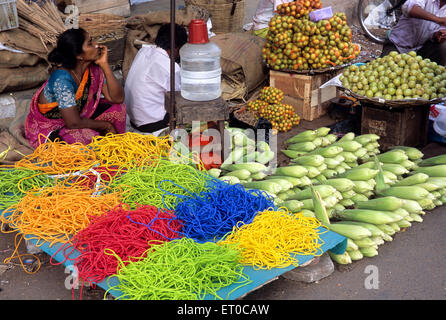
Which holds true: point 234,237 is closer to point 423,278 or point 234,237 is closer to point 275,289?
point 275,289

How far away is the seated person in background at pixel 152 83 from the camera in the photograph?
477cm

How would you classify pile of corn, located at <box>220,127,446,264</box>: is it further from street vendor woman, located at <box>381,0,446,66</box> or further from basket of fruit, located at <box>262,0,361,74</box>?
street vendor woman, located at <box>381,0,446,66</box>

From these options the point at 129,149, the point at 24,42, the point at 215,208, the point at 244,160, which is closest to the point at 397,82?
the point at 244,160

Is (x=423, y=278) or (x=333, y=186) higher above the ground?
(x=333, y=186)

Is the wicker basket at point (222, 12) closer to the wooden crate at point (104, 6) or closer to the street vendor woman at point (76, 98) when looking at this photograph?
the wooden crate at point (104, 6)

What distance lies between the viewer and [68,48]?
423 cm

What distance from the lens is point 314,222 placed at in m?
3.45

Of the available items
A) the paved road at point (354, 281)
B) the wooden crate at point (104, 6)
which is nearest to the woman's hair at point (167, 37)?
the wooden crate at point (104, 6)

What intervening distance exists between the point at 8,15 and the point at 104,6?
5.73ft

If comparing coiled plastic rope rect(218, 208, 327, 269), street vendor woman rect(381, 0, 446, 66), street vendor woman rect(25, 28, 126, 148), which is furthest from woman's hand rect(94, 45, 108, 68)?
street vendor woman rect(381, 0, 446, 66)

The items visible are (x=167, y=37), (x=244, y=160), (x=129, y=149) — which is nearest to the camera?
(x=129, y=149)

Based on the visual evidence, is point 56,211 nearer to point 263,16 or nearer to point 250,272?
point 250,272

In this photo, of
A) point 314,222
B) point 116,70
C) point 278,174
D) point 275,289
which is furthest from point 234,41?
point 275,289

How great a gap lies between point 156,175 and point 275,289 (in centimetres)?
123
